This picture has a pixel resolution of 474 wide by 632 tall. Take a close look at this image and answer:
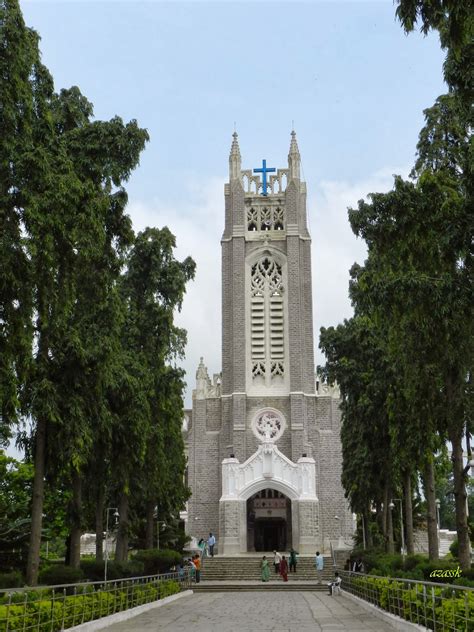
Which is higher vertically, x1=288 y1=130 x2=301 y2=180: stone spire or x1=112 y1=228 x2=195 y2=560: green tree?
x1=288 y1=130 x2=301 y2=180: stone spire

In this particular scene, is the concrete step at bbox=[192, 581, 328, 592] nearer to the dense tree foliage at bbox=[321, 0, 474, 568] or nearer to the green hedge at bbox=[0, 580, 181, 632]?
the dense tree foliage at bbox=[321, 0, 474, 568]

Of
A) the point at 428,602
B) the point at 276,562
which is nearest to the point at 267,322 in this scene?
the point at 276,562

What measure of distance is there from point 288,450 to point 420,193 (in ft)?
89.1

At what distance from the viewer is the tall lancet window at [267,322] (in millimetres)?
42594

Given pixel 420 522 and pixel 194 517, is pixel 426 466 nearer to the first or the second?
pixel 194 517

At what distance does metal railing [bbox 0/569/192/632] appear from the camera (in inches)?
383

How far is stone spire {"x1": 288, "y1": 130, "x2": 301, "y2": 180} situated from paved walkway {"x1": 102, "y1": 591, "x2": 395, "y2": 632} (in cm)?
2931

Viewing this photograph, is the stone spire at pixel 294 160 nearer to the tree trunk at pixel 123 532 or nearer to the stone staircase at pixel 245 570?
the stone staircase at pixel 245 570

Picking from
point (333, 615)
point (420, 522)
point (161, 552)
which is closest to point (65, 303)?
point (333, 615)

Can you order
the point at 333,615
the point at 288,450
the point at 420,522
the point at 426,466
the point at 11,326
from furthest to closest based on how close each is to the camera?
the point at 420,522
the point at 288,450
the point at 426,466
the point at 333,615
the point at 11,326

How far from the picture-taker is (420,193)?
15508 mm

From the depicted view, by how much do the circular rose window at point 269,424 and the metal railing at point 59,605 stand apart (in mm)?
24138

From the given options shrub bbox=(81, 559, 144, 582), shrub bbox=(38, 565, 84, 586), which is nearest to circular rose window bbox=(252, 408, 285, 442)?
shrub bbox=(81, 559, 144, 582)

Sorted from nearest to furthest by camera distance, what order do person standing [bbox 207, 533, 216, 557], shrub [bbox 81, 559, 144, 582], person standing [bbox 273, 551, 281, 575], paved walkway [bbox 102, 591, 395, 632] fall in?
paved walkway [bbox 102, 591, 395, 632] < shrub [bbox 81, 559, 144, 582] < person standing [bbox 273, 551, 281, 575] < person standing [bbox 207, 533, 216, 557]
